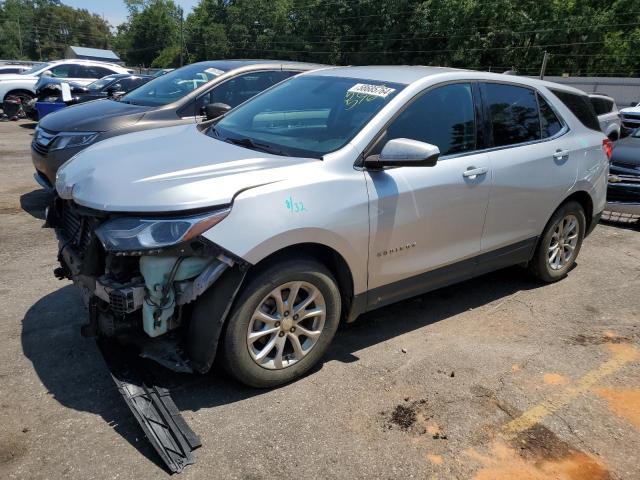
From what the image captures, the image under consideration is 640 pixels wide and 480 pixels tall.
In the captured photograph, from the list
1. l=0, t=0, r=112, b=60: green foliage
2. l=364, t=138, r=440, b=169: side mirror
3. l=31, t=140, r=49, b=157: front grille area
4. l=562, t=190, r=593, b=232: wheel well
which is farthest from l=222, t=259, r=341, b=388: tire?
l=0, t=0, r=112, b=60: green foliage

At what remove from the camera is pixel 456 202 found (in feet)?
12.7

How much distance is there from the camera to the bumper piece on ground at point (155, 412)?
266 centimetres

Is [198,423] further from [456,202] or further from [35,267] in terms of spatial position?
[35,267]

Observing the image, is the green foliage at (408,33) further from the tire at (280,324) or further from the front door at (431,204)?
the tire at (280,324)

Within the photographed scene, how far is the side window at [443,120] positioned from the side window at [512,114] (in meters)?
0.26

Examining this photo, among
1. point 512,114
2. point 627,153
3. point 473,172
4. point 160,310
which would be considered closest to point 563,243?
point 512,114

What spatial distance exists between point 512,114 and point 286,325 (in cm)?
262

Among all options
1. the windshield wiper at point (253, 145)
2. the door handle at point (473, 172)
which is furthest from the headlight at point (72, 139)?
the door handle at point (473, 172)

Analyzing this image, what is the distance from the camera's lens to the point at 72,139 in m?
6.06

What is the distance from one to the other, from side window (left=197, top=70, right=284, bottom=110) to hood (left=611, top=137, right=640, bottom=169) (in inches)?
195

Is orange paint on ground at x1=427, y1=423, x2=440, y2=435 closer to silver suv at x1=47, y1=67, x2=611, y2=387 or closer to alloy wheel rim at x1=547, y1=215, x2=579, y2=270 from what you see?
silver suv at x1=47, y1=67, x2=611, y2=387

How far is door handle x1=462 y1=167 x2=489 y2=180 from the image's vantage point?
154 inches

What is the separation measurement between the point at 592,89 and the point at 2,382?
1299 inches

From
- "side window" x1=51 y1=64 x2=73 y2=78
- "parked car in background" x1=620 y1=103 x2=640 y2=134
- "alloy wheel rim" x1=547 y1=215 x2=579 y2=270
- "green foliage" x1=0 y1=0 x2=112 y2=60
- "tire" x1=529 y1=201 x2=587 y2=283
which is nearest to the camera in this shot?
"tire" x1=529 y1=201 x2=587 y2=283
